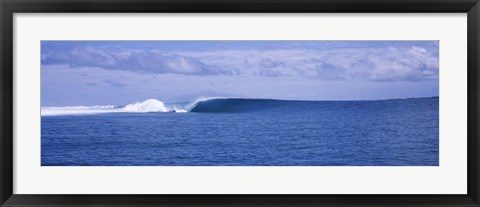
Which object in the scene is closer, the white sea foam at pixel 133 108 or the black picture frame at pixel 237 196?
the black picture frame at pixel 237 196

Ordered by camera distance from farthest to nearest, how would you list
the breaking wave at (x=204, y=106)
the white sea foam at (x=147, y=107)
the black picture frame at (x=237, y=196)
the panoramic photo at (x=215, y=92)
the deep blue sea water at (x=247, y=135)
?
the white sea foam at (x=147, y=107), the breaking wave at (x=204, y=106), the deep blue sea water at (x=247, y=135), the panoramic photo at (x=215, y=92), the black picture frame at (x=237, y=196)

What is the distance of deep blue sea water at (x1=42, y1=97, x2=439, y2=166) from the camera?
4559 millimetres

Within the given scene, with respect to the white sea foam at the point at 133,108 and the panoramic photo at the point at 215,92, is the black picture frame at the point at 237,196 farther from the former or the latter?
the white sea foam at the point at 133,108

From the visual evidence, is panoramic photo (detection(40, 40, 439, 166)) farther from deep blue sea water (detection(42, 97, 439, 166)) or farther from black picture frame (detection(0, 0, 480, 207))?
black picture frame (detection(0, 0, 480, 207))

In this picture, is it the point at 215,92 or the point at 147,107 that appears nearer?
the point at 147,107

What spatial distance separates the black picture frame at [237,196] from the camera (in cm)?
216

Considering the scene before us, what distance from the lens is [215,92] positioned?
6.80m

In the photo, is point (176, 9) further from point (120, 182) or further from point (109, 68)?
point (109, 68)

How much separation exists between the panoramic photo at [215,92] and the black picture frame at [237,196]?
3.74ft

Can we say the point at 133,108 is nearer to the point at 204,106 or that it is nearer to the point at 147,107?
the point at 147,107

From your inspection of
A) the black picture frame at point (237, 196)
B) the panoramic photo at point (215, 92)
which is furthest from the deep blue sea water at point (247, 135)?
the black picture frame at point (237, 196)

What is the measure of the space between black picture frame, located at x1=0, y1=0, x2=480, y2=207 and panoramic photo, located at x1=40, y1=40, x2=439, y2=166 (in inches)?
44.9

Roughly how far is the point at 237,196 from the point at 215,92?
4682mm

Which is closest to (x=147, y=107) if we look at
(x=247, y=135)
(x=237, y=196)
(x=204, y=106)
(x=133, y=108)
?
(x=133, y=108)
